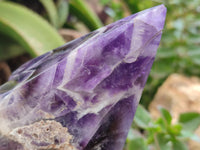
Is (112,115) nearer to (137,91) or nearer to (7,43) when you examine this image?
(137,91)

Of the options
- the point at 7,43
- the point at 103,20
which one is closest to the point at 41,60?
the point at 7,43

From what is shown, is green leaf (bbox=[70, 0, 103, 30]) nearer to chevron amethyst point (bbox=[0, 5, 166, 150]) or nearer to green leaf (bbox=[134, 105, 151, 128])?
green leaf (bbox=[134, 105, 151, 128])

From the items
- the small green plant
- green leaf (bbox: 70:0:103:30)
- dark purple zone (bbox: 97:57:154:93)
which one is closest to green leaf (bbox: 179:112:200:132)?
the small green plant

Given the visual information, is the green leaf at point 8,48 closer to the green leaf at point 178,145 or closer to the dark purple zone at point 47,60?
the dark purple zone at point 47,60

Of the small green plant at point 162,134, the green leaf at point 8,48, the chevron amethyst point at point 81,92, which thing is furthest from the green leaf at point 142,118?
the green leaf at point 8,48

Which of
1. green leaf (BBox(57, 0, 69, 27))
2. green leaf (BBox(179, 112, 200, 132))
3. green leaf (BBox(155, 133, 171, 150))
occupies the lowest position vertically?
green leaf (BBox(179, 112, 200, 132))

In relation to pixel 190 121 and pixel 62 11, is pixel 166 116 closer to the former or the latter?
pixel 190 121
